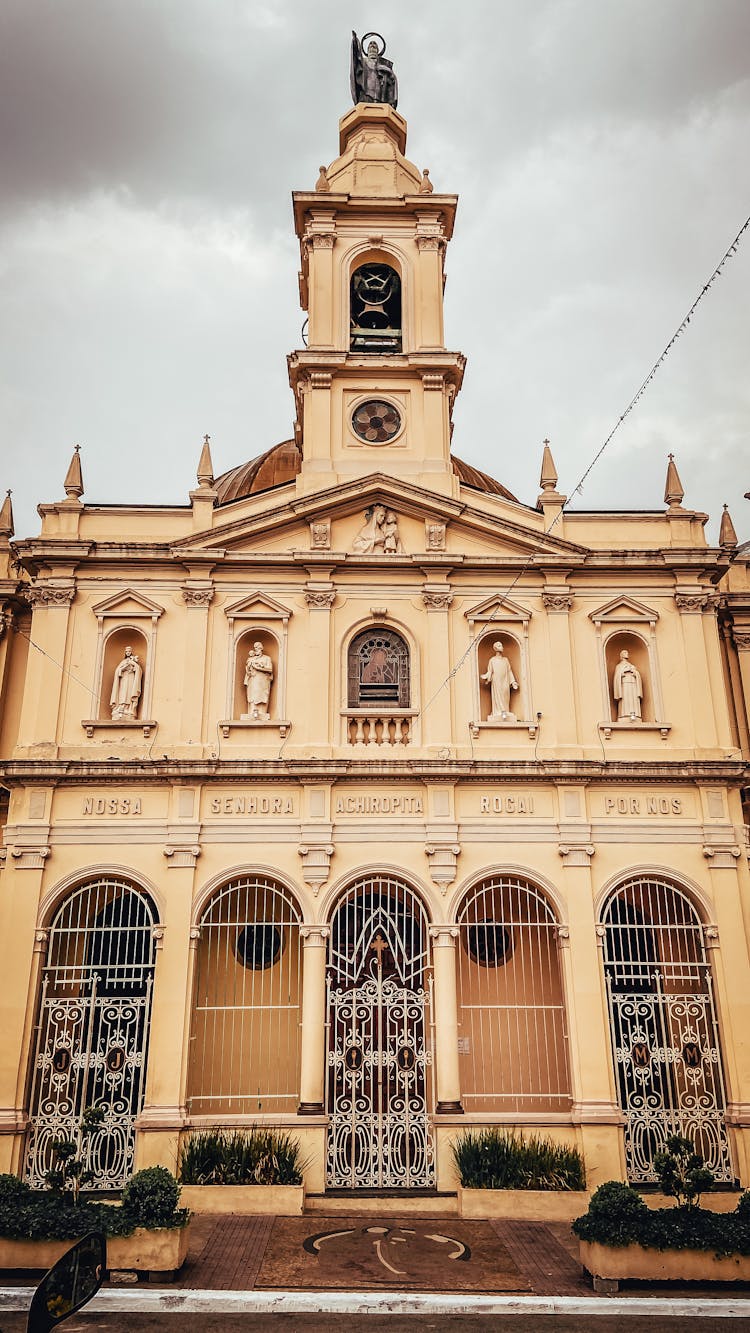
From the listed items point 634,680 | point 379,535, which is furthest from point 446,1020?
point 379,535

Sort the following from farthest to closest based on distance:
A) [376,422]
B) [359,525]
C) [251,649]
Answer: [376,422], [359,525], [251,649]

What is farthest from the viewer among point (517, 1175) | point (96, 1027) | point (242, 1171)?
point (96, 1027)

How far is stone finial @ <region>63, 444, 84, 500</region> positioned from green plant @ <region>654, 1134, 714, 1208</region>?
14.2 metres

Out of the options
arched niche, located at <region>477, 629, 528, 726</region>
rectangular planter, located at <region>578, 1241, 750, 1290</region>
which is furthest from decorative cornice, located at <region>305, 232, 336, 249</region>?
rectangular planter, located at <region>578, 1241, 750, 1290</region>

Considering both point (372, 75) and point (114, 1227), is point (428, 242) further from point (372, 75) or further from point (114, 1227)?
point (114, 1227)

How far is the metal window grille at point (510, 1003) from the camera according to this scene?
16719 millimetres

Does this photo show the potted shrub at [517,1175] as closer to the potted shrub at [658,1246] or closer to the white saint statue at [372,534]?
the potted shrub at [658,1246]

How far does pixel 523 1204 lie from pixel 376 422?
13506 millimetres

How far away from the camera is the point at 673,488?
1933 centimetres

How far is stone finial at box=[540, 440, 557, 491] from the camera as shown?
19266mm

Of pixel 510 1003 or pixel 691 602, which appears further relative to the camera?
pixel 691 602

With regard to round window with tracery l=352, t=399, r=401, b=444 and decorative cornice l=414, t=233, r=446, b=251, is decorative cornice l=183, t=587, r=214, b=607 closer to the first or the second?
round window with tracery l=352, t=399, r=401, b=444

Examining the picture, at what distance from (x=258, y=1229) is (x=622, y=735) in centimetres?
954

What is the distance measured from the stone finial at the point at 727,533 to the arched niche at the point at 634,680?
3381mm
